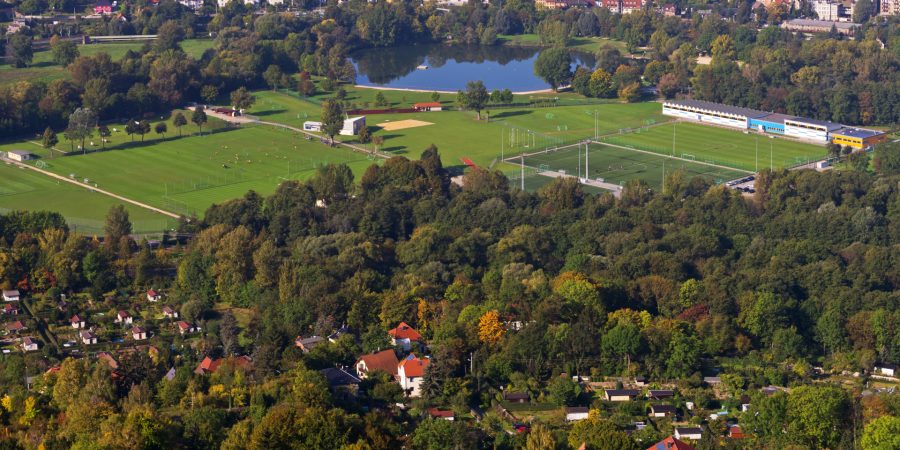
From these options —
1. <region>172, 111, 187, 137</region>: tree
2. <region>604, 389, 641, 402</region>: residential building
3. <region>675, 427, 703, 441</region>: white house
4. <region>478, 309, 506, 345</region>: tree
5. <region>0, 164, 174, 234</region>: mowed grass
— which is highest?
<region>172, 111, 187, 137</region>: tree

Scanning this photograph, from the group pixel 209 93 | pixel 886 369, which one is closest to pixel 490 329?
pixel 886 369

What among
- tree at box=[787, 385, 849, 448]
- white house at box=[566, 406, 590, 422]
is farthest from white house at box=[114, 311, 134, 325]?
tree at box=[787, 385, 849, 448]

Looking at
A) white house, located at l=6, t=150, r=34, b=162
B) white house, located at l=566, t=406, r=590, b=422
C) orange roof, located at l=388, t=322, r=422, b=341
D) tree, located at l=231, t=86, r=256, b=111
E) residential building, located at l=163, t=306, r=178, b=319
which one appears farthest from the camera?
tree, located at l=231, t=86, r=256, b=111

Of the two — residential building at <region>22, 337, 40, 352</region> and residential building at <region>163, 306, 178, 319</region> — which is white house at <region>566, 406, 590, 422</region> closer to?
residential building at <region>163, 306, 178, 319</region>

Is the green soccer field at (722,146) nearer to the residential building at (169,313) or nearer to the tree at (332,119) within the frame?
the tree at (332,119)

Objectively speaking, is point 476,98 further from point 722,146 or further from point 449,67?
point 449,67

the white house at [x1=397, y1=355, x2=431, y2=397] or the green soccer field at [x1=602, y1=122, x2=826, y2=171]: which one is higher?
the green soccer field at [x1=602, y1=122, x2=826, y2=171]

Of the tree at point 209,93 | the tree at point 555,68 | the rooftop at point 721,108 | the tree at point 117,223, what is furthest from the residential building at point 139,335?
the tree at point 555,68
